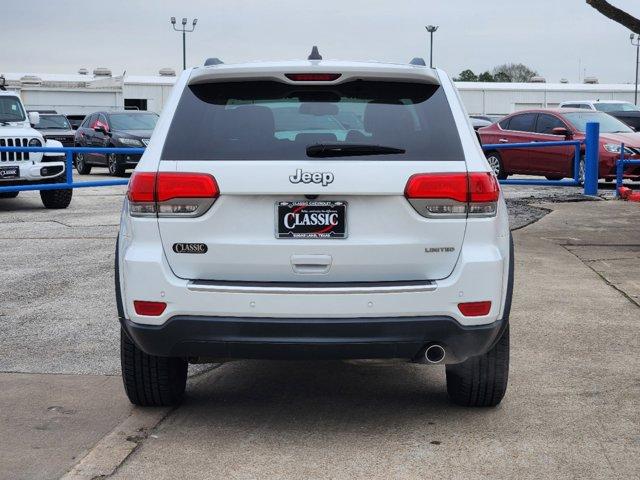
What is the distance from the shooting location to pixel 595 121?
782 inches

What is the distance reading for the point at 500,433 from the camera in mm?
4773

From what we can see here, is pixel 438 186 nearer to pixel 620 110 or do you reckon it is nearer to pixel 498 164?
pixel 498 164

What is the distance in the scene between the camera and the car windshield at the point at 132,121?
84.5 feet

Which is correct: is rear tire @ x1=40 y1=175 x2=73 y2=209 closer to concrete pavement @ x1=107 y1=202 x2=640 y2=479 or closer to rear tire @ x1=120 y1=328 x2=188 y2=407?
concrete pavement @ x1=107 y1=202 x2=640 y2=479

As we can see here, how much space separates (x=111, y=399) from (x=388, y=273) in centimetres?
181

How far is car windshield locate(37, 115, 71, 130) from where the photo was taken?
35.4 metres

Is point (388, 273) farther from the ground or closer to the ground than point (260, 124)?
closer to the ground

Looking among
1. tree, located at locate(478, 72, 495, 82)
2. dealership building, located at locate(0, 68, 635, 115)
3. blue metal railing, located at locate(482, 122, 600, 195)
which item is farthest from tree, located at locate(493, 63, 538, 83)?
blue metal railing, located at locate(482, 122, 600, 195)

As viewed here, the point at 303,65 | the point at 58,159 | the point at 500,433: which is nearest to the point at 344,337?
the point at 500,433

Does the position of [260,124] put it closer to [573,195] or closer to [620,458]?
[620,458]

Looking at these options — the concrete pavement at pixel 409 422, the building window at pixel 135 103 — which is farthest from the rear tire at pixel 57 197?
the building window at pixel 135 103

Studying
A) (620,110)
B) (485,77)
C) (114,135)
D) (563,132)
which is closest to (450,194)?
(563,132)

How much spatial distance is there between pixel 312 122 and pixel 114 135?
21.3m

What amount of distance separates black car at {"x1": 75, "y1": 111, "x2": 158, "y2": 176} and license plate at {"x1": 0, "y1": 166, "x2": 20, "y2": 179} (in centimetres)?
749
